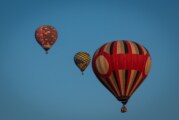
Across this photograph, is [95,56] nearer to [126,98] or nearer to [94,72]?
[94,72]

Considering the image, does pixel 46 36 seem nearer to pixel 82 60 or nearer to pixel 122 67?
pixel 82 60

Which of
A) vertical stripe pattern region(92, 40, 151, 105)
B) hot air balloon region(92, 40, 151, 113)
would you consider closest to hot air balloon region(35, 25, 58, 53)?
hot air balloon region(92, 40, 151, 113)

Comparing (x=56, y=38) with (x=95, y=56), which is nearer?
(x=95, y=56)

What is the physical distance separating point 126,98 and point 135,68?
2.83 meters

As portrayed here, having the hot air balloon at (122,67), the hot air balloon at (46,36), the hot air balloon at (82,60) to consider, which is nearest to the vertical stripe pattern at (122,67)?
the hot air balloon at (122,67)

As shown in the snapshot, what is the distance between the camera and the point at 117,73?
5466 cm

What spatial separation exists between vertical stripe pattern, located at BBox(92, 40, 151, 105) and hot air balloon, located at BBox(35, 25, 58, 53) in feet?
54.7

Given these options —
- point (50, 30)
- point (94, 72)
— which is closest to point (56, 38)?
point (50, 30)

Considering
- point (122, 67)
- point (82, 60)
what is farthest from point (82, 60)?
point (122, 67)

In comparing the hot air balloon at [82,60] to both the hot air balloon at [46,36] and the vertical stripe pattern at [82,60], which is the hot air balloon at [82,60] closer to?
the vertical stripe pattern at [82,60]

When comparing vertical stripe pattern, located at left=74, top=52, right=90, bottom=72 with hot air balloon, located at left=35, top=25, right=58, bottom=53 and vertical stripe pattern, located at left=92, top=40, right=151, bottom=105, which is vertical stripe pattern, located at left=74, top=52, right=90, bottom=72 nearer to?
hot air balloon, located at left=35, top=25, right=58, bottom=53

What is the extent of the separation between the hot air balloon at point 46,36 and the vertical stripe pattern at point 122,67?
656 inches

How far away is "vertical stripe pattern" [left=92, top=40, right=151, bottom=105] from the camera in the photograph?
54531 millimetres

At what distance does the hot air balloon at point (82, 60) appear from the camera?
75562 mm
